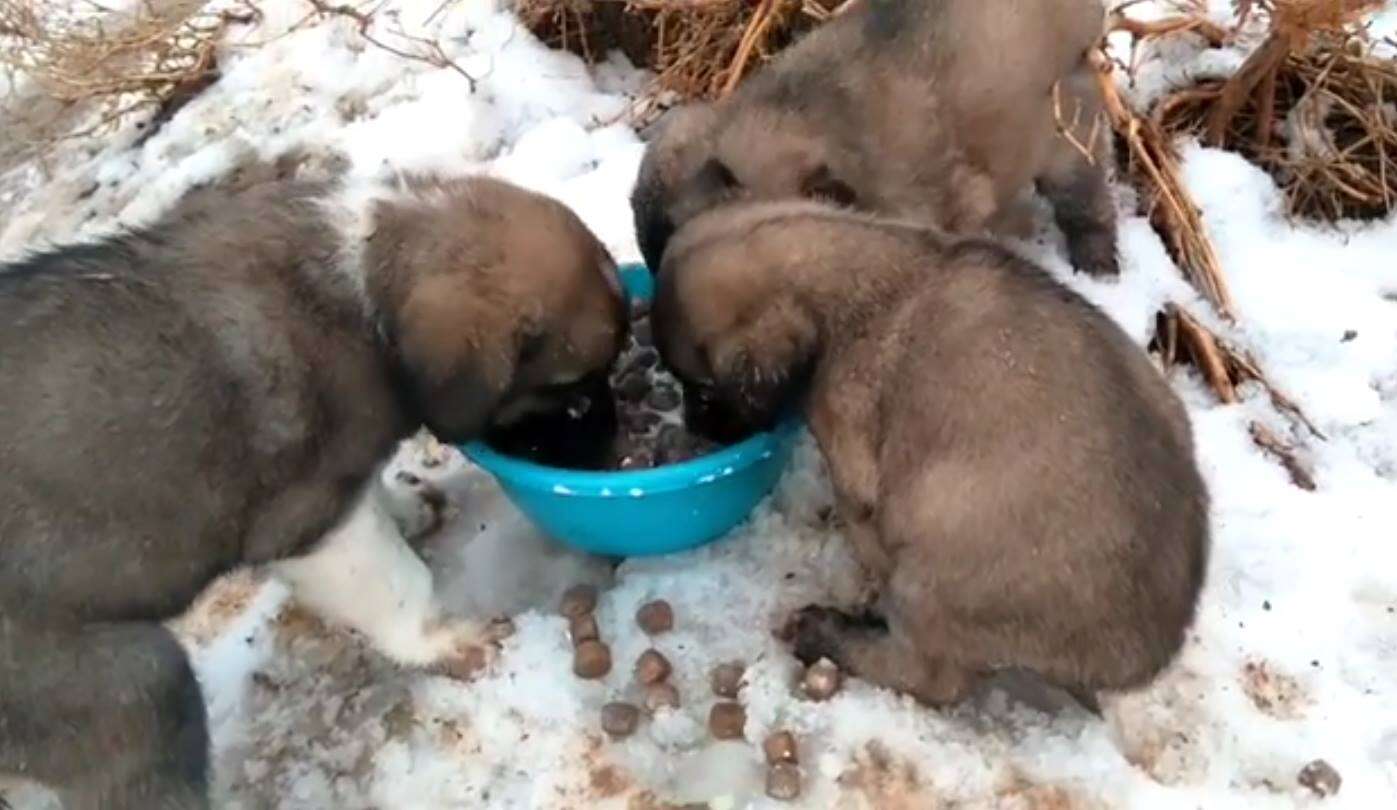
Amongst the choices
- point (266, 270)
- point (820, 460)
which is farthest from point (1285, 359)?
point (266, 270)

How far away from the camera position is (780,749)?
11.9 feet

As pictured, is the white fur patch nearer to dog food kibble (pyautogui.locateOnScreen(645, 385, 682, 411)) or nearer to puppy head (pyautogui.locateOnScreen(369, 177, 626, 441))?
puppy head (pyautogui.locateOnScreen(369, 177, 626, 441))

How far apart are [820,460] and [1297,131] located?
1.78 m

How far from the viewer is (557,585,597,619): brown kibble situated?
394 centimetres

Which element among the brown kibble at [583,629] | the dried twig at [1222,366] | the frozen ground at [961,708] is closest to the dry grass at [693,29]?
the frozen ground at [961,708]

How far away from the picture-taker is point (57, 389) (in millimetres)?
3223

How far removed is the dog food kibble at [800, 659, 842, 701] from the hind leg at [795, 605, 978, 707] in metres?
0.03

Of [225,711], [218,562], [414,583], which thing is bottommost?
[225,711]

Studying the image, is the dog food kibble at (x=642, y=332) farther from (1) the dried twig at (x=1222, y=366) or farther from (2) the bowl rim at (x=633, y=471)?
(1) the dried twig at (x=1222, y=366)

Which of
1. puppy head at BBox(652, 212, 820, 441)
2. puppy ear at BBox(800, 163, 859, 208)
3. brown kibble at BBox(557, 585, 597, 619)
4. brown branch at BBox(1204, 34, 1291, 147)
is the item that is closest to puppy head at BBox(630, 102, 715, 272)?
puppy ear at BBox(800, 163, 859, 208)

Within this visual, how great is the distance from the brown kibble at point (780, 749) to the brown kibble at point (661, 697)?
0.24m

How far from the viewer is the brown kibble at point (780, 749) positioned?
363 cm

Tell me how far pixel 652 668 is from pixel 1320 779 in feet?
4.68

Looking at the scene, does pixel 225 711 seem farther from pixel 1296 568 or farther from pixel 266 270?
pixel 1296 568
